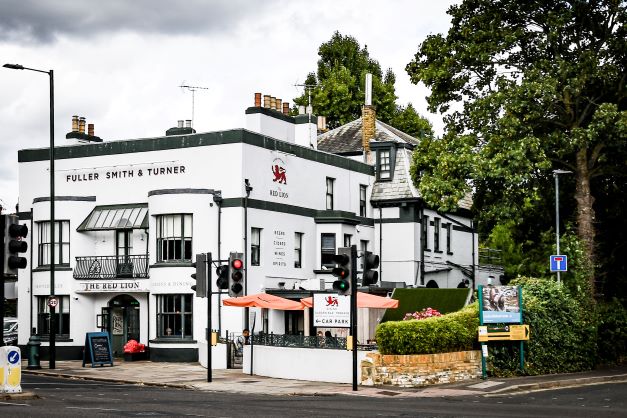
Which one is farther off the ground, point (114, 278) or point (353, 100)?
point (353, 100)

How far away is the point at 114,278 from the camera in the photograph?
43594mm

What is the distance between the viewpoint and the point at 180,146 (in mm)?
43656

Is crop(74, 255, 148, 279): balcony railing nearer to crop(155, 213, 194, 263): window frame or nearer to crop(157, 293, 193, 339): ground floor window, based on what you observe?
crop(155, 213, 194, 263): window frame

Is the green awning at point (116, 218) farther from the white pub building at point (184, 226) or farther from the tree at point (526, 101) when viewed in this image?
the tree at point (526, 101)

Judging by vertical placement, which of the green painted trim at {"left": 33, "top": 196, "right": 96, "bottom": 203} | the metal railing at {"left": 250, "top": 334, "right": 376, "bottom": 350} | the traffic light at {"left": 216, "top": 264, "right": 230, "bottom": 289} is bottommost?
the metal railing at {"left": 250, "top": 334, "right": 376, "bottom": 350}

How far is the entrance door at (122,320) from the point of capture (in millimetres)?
44219

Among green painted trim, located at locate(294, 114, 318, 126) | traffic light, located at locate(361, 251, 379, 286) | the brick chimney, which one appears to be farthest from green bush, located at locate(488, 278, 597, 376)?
the brick chimney

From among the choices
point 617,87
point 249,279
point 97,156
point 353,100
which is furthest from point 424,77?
point 353,100

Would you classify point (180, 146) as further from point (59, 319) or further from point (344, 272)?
point (344, 272)

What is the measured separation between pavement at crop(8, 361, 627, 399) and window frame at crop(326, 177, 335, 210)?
12261 millimetres

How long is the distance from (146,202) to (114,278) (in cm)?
348

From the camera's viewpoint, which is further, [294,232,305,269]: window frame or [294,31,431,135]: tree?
[294,31,431,135]: tree

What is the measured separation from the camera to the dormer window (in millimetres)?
51969

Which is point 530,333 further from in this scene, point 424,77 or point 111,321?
point 111,321
